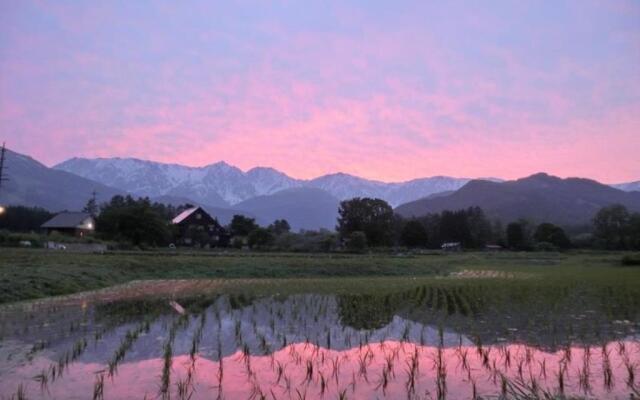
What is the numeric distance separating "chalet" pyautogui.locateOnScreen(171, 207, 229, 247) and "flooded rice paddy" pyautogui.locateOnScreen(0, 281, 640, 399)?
58815 millimetres

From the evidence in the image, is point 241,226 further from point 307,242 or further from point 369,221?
point 369,221

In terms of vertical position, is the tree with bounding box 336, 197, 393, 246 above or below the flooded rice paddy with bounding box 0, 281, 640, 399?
above

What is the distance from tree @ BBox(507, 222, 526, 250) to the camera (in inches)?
3291

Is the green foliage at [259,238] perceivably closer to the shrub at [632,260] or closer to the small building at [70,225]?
the small building at [70,225]

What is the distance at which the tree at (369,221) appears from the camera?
270 ft

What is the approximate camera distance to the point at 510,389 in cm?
696

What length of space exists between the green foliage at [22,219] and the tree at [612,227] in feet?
321

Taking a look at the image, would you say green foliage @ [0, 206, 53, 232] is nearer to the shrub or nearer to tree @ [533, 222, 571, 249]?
tree @ [533, 222, 571, 249]

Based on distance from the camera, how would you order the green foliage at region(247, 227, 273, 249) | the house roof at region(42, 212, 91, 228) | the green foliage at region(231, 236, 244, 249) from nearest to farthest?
the house roof at region(42, 212, 91, 228), the green foliage at region(247, 227, 273, 249), the green foliage at region(231, 236, 244, 249)

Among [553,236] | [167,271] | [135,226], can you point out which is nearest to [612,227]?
[553,236]

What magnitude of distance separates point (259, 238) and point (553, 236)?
4786cm

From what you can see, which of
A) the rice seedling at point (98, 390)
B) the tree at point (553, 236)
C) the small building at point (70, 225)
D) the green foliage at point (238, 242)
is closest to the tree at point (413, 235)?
the tree at point (553, 236)

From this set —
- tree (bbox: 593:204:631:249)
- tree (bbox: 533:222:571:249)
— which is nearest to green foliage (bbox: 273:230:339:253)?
tree (bbox: 533:222:571:249)

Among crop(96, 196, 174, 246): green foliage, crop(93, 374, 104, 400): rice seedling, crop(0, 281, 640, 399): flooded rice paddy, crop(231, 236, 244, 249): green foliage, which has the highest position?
crop(96, 196, 174, 246): green foliage
